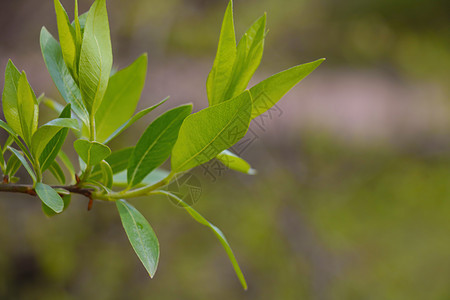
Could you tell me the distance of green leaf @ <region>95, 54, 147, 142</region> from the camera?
1.19 feet

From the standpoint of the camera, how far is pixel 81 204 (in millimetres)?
1597

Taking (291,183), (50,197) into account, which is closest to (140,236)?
(50,197)

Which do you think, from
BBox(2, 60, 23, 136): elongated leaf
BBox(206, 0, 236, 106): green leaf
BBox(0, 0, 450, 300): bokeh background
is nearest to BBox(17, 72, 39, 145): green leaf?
BBox(2, 60, 23, 136): elongated leaf

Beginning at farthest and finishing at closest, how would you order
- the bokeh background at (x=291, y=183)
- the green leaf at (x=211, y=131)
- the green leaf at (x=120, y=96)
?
1. the bokeh background at (x=291, y=183)
2. the green leaf at (x=120, y=96)
3. the green leaf at (x=211, y=131)

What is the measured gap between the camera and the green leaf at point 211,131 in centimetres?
23

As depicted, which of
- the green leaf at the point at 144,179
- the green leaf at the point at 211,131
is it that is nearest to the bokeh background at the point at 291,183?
the green leaf at the point at 144,179

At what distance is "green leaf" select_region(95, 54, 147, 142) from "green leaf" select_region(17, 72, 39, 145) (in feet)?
0.28

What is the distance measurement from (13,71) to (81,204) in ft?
4.62

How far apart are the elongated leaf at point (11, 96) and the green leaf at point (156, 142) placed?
8 cm

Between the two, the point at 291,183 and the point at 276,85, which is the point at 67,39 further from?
the point at 291,183

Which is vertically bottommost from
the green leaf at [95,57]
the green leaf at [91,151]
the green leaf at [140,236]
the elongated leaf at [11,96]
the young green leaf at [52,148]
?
the green leaf at [140,236]

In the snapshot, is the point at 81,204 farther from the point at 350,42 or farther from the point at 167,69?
the point at 350,42

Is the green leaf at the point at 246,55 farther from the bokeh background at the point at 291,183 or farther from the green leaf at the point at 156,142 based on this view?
the bokeh background at the point at 291,183

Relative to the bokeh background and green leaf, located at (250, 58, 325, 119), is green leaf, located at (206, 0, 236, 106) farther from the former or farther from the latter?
the bokeh background
